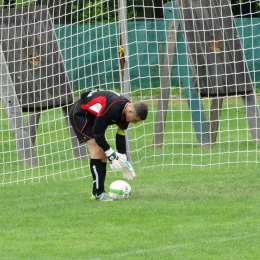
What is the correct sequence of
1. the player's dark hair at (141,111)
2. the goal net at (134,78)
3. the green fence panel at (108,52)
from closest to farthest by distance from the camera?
1. the player's dark hair at (141,111)
2. the goal net at (134,78)
3. the green fence panel at (108,52)

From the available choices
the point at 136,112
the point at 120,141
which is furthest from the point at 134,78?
the point at 136,112

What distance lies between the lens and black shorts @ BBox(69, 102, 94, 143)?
9766 mm

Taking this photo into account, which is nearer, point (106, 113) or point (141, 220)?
point (141, 220)

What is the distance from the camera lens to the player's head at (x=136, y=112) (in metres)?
9.09

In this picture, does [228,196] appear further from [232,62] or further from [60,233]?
[232,62]

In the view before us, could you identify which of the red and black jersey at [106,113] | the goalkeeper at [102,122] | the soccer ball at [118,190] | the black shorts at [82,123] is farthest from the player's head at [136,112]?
the soccer ball at [118,190]

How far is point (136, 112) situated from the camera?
912 cm

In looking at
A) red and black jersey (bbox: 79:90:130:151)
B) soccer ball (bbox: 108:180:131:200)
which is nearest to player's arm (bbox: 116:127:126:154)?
red and black jersey (bbox: 79:90:130:151)

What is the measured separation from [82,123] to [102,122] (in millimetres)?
541

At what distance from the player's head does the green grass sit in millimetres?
1003

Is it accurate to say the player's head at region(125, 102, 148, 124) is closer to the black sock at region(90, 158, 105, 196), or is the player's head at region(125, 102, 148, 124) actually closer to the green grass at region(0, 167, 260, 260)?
the black sock at region(90, 158, 105, 196)

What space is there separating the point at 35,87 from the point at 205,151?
3.17 m

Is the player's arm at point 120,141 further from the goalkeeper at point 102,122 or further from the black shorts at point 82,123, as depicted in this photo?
the black shorts at point 82,123

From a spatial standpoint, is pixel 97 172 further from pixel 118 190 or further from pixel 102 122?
pixel 102 122
